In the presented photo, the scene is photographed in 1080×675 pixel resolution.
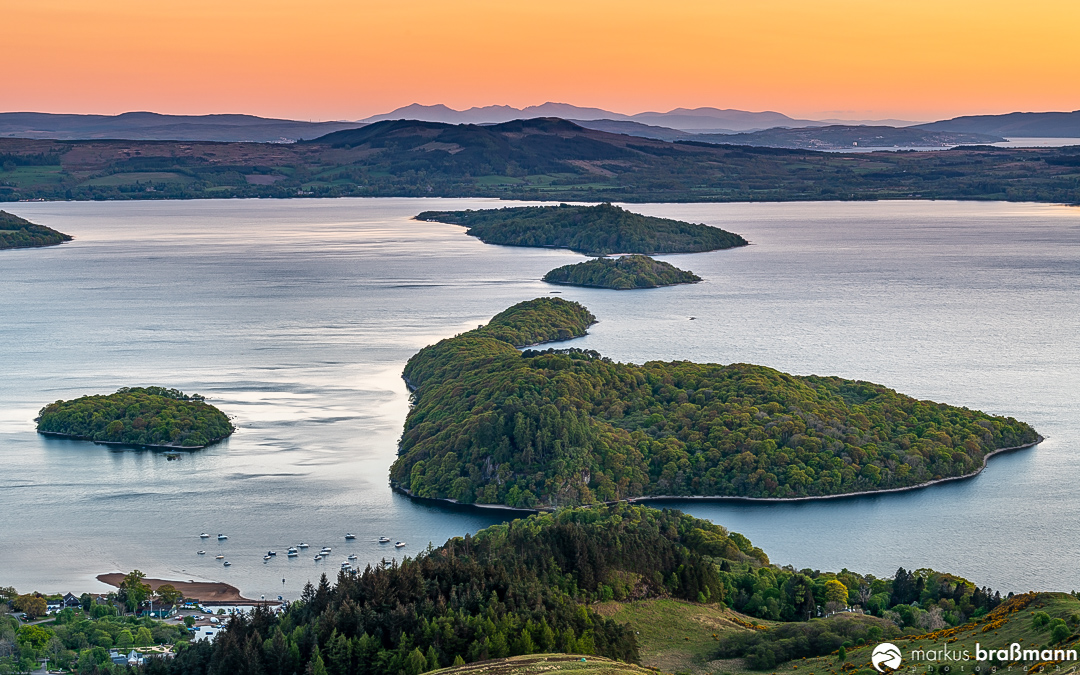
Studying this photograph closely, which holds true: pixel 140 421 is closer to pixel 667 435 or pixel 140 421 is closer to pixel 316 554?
pixel 316 554

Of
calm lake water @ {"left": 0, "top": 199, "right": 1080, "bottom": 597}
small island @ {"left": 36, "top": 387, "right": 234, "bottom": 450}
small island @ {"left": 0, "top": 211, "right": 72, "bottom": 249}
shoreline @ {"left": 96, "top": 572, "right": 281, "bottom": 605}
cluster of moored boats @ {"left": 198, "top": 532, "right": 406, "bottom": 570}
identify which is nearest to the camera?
shoreline @ {"left": 96, "top": 572, "right": 281, "bottom": 605}

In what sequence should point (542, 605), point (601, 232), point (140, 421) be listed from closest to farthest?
1. point (542, 605)
2. point (140, 421)
3. point (601, 232)

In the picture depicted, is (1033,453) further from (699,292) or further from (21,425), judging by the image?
(699,292)

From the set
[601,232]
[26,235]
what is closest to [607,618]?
[601,232]

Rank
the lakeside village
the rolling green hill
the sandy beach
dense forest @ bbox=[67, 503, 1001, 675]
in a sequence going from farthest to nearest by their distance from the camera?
the sandy beach, the lakeside village, dense forest @ bbox=[67, 503, 1001, 675], the rolling green hill

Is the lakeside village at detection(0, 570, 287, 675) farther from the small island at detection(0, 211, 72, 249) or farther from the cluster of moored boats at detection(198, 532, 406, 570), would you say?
the small island at detection(0, 211, 72, 249)

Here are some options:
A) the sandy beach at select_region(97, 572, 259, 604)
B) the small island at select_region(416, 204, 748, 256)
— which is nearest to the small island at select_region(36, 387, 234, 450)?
the sandy beach at select_region(97, 572, 259, 604)

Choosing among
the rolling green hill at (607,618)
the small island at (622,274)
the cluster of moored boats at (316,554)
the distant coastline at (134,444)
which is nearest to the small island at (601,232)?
the small island at (622,274)
